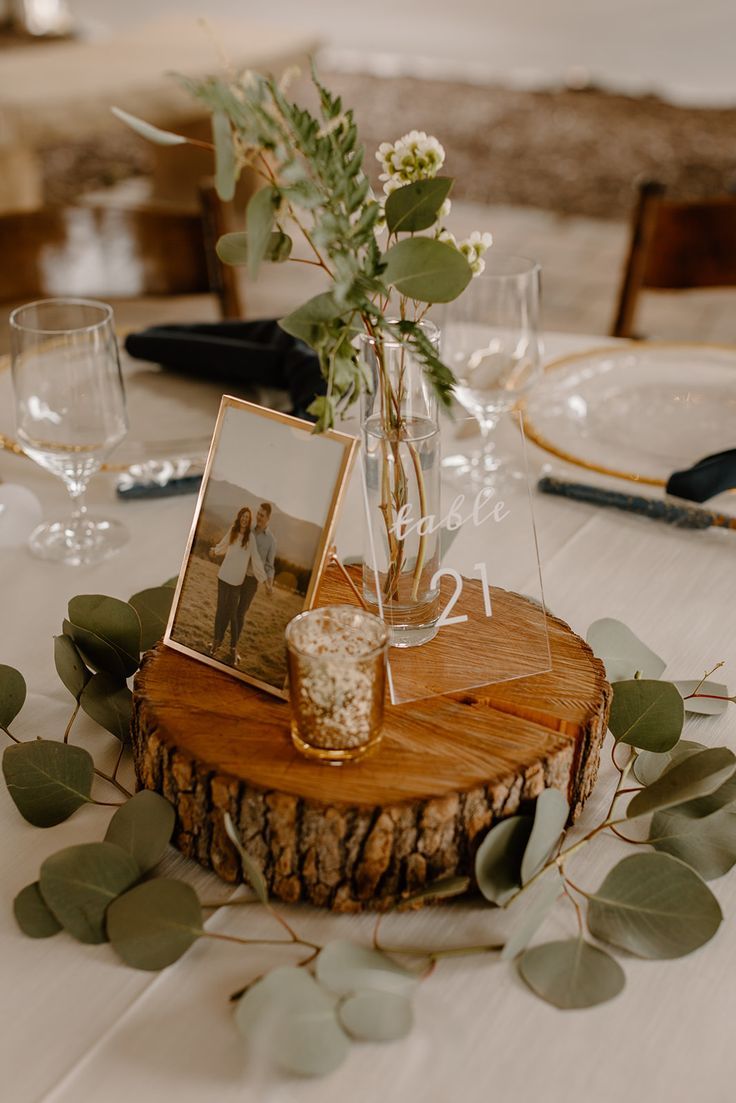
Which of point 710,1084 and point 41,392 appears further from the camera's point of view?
point 41,392

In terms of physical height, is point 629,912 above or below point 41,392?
below

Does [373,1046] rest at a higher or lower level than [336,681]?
lower

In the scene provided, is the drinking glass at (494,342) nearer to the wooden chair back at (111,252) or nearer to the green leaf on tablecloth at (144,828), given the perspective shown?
the green leaf on tablecloth at (144,828)

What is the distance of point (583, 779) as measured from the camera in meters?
0.79

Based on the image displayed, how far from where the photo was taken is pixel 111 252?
1910mm

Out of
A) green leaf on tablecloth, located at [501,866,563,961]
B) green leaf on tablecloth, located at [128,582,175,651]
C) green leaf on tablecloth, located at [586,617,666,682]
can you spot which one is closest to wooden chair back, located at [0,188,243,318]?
green leaf on tablecloth, located at [128,582,175,651]

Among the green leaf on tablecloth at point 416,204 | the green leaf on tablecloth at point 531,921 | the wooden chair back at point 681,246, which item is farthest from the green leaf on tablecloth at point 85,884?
the wooden chair back at point 681,246

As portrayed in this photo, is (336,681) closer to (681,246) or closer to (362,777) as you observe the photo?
(362,777)

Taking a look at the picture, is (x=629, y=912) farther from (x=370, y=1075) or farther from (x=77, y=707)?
(x=77, y=707)

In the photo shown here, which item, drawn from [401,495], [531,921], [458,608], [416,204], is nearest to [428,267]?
[416,204]

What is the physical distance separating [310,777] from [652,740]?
10.9 inches

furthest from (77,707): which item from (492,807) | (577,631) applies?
(577,631)

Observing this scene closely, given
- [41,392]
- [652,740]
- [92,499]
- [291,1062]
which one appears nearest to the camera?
[291,1062]

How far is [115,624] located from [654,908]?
45cm
